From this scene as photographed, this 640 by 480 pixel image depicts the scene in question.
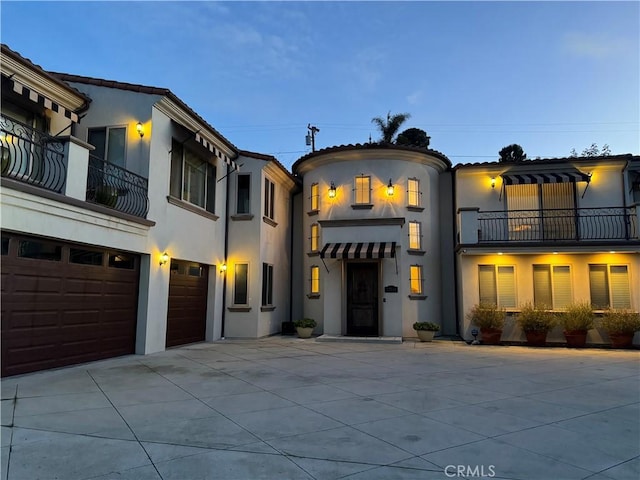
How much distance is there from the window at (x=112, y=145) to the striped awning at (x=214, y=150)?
200 centimetres

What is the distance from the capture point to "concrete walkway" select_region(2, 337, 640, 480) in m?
3.85

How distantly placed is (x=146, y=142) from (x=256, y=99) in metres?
27.1

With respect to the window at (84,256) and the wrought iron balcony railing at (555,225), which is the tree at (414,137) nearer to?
the wrought iron balcony railing at (555,225)

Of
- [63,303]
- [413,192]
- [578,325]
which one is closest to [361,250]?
[413,192]

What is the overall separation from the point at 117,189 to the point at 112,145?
166 cm

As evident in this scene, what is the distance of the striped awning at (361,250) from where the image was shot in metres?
14.4

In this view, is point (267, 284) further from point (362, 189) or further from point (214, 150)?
point (214, 150)

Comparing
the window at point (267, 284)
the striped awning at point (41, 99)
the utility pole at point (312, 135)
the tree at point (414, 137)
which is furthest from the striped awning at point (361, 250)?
the utility pole at point (312, 135)

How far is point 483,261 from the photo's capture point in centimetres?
1504

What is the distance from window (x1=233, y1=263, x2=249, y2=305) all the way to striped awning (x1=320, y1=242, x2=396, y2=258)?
278cm

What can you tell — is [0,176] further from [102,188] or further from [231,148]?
[231,148]

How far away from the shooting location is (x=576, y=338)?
1350 cm

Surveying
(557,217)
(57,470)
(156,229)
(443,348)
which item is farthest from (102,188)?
(557,217)

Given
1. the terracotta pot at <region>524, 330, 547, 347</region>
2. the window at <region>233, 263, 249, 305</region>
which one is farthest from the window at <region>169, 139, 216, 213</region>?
the terracotta pot at <region>524, 330, 547, 347</region>
